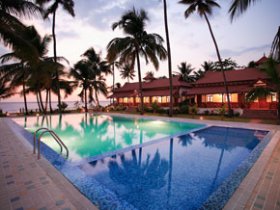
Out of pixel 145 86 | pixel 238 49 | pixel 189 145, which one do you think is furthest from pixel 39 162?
Result: pixel 238 49

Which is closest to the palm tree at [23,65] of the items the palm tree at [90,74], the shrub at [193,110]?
the palm tree at [90,74]

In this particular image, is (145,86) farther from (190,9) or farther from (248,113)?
(248,113)

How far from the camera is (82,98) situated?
93.6ft

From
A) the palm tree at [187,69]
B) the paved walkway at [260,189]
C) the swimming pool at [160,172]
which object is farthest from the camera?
the palm tree at [187,69]

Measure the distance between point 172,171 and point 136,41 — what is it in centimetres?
1522

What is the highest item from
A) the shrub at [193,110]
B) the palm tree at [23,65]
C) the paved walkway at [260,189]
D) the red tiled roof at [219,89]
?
the palm tree at [23,65]

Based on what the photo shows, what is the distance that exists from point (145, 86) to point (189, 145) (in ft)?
69.6

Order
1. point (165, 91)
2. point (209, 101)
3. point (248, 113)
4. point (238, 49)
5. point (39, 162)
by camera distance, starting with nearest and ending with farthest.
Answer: point (39, 162) → point (248, 113) → point (209, 101) → point (165, 91) → point (238, 49)

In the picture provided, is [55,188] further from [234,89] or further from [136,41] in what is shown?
[234,89]

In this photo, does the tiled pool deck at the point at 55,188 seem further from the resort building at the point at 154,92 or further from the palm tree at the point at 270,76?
the resort building at the point at 154,92

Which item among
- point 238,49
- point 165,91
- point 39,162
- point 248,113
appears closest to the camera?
point 39,162

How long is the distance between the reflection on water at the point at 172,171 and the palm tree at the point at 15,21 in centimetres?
635

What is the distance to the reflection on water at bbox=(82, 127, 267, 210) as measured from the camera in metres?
3.64

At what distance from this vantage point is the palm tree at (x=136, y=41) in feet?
55.9
